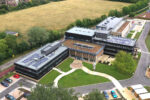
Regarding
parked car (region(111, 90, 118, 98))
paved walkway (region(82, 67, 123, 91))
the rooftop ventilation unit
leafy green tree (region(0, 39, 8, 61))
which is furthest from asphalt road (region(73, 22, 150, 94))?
leafy green tree (region(0, 39, 8, 61))

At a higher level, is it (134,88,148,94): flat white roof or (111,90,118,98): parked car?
(134,88,148,94): flat white roof

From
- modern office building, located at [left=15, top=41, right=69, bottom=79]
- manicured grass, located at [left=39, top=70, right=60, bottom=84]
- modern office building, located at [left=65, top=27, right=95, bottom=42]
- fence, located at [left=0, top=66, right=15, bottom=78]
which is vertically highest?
modern office building, located at [left=65, top=27, right=95, bottom=42]

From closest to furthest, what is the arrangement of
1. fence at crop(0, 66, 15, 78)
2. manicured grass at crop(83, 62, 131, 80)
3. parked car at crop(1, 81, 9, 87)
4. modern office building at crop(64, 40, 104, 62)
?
parked car at crop(1, 81, 9, 87) → manicured grass at crop(83, 62, 131, 80) → fence at crop(0, 66, 15, 78) → modern office building at crop(64, 40, 104, 62)

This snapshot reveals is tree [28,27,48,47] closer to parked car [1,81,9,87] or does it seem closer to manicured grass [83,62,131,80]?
manicured grass [83,62,131,80]

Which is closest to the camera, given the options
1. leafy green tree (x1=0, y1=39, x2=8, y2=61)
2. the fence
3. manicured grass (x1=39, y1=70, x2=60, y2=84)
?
manicured grass (x1=39, y1=70, x2=60, y2=84)

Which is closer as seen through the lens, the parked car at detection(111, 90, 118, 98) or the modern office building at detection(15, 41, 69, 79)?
the parked car at detection(111, 90, 118, 98)

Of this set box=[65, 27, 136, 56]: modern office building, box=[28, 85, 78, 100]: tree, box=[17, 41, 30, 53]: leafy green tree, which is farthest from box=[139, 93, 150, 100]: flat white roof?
box=[17, 41, 30, 53]: leafy green tree

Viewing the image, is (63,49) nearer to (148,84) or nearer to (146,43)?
(148,84)

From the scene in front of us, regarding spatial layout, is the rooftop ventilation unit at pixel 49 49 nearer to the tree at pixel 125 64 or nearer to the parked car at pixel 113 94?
the tree at pixel 125 64

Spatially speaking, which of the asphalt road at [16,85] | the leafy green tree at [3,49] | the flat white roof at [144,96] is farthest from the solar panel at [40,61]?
the flat white roof at [144,96]
